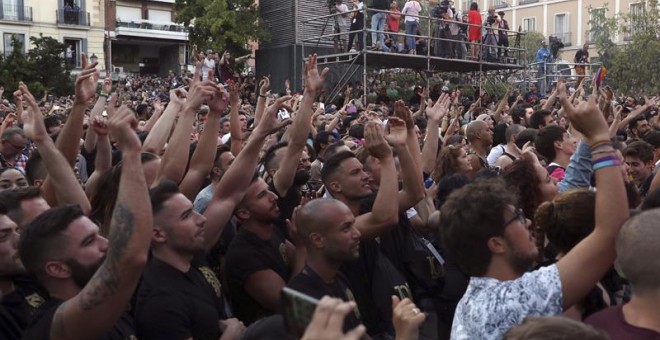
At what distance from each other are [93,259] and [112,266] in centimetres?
36

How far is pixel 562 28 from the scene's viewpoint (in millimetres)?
Answer: 49875

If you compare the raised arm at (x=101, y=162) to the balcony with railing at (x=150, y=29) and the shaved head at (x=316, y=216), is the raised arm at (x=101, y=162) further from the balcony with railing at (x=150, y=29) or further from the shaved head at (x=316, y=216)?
the balcony with railing at (x=150, y=29)

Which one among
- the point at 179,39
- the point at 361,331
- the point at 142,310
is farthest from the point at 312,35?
the point at 179,39

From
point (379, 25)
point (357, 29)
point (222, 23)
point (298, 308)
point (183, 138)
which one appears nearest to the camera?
point (298, 308)

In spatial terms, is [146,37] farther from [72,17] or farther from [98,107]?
[98,107]

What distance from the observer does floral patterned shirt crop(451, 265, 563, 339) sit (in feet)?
8.66

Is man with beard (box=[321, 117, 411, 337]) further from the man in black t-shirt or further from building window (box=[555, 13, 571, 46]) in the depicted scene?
building window (box=[555, 13, 571, 46])

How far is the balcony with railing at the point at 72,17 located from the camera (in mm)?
47812

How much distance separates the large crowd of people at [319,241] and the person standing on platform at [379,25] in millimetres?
10408

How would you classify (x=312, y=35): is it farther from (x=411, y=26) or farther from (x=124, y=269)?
(x=124, y=269)

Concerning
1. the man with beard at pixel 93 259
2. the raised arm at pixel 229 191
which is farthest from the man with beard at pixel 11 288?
the raised arm at pixel 229 191

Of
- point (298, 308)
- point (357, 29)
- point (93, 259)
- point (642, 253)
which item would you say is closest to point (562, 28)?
point (357, 29)

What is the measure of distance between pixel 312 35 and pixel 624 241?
60.8ft

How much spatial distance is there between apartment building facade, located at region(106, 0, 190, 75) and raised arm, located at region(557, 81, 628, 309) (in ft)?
162
